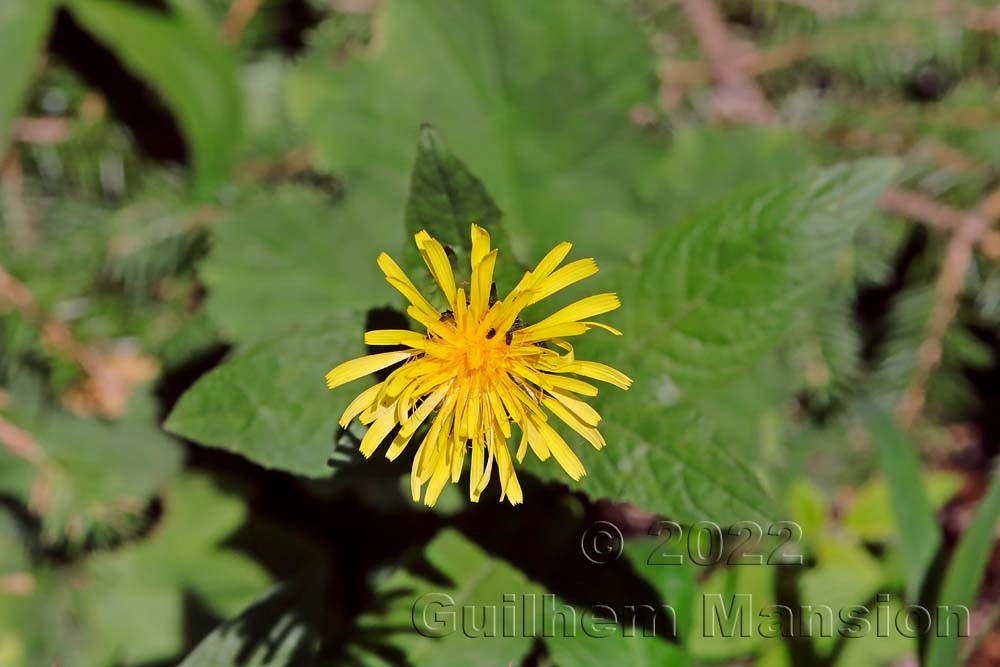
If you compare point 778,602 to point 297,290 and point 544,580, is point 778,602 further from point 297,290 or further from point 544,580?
point 297,290

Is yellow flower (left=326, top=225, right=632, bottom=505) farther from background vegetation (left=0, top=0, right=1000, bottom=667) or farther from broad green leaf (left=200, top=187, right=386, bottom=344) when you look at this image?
broad green leaf (left=200, top=187, right=386, bottom=344)

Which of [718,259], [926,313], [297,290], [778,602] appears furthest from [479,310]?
[926,313]

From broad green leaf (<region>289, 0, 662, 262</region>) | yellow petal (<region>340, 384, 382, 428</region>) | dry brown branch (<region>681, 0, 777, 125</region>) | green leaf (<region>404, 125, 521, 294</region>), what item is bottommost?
yellow petal (<region>340, 384, 382, 428</region>)

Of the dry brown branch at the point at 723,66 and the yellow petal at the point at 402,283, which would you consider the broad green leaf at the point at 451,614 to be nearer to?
the yellow petal at the point at 402,283

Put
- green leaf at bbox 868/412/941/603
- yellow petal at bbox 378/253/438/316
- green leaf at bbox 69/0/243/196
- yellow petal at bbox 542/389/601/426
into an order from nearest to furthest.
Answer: yellow petal at bbox 378/253/438/316
yellow petal at bbox 542/389/601/426
green leaf at bbox 868/412/941/603
green leaf at bbox 69/0/243/196

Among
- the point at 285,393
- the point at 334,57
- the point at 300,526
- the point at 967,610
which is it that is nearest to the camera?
the point at 285,393

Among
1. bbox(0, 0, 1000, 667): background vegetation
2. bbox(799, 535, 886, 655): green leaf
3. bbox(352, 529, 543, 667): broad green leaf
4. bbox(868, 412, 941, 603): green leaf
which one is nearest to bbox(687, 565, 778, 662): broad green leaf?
bbox(0, 0, 1000, 667): background vegetation

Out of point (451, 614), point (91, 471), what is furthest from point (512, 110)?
point (91, 471)
